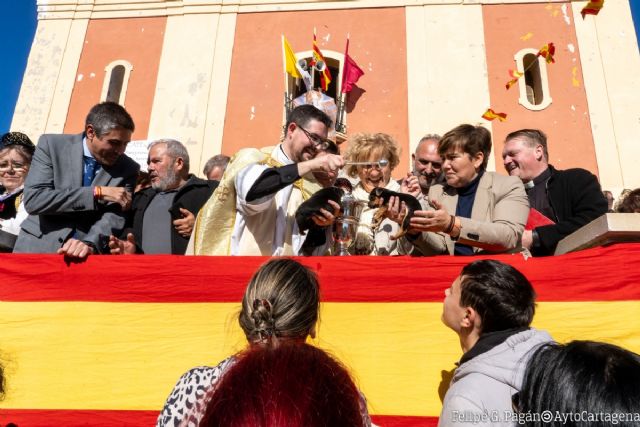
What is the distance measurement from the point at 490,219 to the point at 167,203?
217cm

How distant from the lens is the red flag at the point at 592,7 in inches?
447

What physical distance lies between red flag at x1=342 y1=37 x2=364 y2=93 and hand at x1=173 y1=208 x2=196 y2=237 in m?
8.62

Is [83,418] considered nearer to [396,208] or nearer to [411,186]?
[396,208]

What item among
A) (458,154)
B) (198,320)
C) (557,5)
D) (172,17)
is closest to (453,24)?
(557,5)

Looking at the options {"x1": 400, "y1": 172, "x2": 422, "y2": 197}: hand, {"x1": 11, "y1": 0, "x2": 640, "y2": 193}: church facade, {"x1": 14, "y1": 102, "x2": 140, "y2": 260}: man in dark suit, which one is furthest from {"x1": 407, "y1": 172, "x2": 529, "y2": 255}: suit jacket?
{"x1": 11, "y1": 0, "x2": 640, "y2": 193}: church facade

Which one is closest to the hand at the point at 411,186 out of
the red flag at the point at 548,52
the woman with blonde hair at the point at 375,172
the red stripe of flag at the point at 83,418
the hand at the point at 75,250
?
the woman with blonde hair at the point at 375,172

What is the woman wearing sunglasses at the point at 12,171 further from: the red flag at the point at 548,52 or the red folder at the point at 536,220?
the red flag at the point at 548,52

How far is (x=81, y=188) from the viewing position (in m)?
2.92

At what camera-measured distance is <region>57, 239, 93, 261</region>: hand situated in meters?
2.64

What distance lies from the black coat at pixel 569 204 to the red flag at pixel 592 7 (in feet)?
33.3

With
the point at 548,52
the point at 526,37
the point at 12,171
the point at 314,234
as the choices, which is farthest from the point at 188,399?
the point at 526,37

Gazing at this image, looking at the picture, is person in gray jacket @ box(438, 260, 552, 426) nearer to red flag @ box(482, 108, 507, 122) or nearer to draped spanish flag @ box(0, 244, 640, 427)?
draped spanish flag @ box(0, 244, 640, 427)

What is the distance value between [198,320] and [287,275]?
1.01m

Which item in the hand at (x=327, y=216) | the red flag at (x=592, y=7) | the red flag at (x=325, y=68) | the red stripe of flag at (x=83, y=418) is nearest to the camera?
the red stripe of flag at (x=83, y=418)
